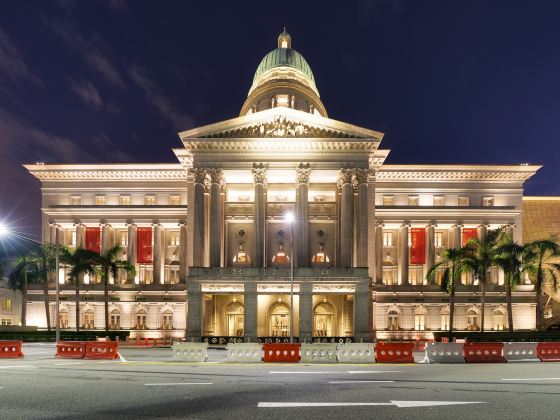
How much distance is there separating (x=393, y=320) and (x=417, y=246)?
10.9 m

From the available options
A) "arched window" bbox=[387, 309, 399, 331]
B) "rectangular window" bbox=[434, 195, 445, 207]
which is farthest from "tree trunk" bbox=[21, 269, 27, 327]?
"rectangular window" bbox=[434, 195, 445, 207]

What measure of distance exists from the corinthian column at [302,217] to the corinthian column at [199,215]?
36.4 feet

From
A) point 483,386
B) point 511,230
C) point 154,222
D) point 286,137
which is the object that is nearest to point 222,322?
point 154,222

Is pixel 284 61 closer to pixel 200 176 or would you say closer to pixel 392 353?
pixel 200 176

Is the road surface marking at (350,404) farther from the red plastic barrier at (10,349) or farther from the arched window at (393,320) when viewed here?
the arched window at (393,320)

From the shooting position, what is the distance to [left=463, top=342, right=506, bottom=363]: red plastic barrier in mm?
29553

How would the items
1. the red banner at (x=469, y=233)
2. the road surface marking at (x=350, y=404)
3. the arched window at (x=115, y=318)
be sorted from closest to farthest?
the road surface marking at (x=350, y=404)
the arched window at (x=115, y=318)
the red banner at (x=469, y=233)

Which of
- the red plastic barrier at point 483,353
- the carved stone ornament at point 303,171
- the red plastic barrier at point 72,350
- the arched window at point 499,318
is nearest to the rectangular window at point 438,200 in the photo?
the arched window at point 499,318

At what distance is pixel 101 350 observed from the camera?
103 feet

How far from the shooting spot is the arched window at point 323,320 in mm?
62719

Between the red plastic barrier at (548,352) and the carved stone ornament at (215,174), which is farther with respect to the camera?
the carved stone ornament at (215,174)

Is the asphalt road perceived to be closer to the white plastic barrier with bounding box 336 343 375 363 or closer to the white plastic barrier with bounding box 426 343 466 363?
the white plastic barrier with bounding box 336 343 375 363

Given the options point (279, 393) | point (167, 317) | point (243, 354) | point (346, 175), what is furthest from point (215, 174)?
point (279, 393)

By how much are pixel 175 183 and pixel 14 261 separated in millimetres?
23072
